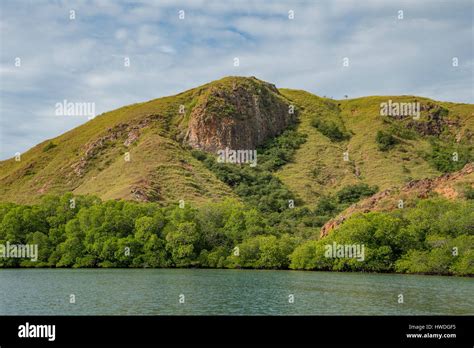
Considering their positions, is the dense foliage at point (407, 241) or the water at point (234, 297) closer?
the water at point (234, 297)

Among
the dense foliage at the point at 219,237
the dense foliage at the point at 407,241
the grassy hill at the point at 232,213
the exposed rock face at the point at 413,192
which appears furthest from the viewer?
the exposed rock face at the point at 413,192

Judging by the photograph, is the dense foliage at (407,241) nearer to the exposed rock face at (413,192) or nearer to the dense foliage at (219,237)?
the dense foliage at (219,237)

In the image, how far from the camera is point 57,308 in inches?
1773

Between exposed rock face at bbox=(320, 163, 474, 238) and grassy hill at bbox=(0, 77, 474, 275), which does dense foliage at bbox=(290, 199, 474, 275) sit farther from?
exposed rock face at bbox=(320, 163, 474, 238)

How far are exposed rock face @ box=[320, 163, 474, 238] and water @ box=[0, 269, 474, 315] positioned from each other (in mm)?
37703

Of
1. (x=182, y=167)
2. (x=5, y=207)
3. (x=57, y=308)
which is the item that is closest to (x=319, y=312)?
(x=57, y=308)

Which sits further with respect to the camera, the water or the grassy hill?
the grassy hill

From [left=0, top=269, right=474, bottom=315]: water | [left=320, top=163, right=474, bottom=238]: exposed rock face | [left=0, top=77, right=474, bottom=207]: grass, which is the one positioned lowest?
[left=0, top=269, right=474, bottom=315]: water

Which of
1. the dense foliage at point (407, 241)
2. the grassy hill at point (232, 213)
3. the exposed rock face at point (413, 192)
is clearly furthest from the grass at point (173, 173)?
the dense foliage at point (407, 241)

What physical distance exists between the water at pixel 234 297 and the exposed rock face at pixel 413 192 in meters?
37.7

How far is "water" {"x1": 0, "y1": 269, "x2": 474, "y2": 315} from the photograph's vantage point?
147 ft

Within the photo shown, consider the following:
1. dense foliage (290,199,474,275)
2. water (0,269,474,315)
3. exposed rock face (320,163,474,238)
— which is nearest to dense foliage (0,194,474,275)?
dense foliage (290,199,474,275)

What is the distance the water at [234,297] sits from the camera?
4478cm
